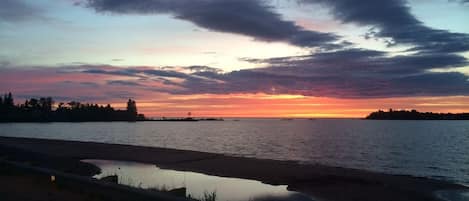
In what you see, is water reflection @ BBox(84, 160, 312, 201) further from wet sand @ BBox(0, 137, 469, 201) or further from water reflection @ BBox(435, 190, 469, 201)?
water reflection @ BBox(435, 190, 469, 201)

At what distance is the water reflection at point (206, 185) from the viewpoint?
19.9 meters

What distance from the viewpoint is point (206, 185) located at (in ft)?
75.4

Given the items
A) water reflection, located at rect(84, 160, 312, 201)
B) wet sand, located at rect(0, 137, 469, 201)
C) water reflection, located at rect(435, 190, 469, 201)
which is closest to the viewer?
water reflection, located at rect(84, 160, 312, 201)

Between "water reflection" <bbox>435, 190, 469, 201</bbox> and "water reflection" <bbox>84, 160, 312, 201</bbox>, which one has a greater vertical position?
"water reflection" <bbox>84, 160, 312, 201</bbox>

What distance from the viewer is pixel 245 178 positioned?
2622 cm

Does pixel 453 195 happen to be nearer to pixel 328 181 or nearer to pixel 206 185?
pixel 328 181

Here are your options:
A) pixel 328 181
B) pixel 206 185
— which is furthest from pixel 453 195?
pixel 206 185

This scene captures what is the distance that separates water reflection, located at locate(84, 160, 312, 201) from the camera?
19891mm

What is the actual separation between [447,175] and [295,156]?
17.3 m

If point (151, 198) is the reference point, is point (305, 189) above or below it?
below

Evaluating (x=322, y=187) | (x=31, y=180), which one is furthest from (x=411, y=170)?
(x=31, y=180)

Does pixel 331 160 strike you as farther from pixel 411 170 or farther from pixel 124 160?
pixel 124 160

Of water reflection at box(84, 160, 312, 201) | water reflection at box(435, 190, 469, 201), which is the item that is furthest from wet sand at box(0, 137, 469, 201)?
water reflection at box(84, 160, 312, 201)

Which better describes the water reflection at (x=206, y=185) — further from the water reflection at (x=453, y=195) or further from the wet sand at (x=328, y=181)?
the water reflection at (x=453, y=195)
